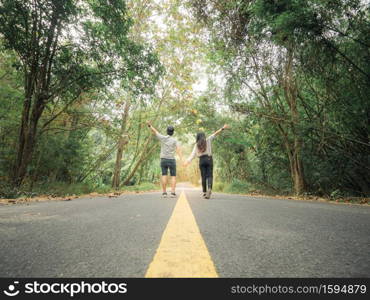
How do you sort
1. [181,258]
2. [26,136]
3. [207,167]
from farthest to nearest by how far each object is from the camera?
[26,136]
[207,167]
[181,258]

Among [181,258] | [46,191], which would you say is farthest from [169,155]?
[181,258]

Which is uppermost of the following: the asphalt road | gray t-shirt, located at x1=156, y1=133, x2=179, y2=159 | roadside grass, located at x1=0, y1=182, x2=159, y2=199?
gray t-shirt, located at x1=156, y1=133, x2=179, y2=159

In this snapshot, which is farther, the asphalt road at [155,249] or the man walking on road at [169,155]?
the man walking on road at [169,155]

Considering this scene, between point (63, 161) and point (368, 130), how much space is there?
11717mm

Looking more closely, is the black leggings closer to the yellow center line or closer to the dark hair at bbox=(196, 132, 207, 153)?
the dark hair at bbox=(196, 132, 207, 153)

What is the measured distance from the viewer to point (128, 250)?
54.0 inches

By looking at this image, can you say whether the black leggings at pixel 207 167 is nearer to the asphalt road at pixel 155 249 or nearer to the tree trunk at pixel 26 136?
the asphalt road at pixel 155 249

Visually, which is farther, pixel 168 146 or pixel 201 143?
pixel 168 146

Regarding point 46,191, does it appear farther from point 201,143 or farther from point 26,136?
point 201,143

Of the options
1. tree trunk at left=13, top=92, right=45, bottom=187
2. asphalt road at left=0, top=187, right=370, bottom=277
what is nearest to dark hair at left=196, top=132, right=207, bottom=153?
asphalt road at left=0, top=187, right=370, bottom=277

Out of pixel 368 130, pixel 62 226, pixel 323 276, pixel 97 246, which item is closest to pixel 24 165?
pixel 62 226

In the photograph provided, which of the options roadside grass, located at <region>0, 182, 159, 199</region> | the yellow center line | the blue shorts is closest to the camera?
the yellow center line

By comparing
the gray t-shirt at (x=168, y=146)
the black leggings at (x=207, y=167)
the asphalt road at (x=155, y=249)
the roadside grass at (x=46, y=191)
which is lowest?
the roadside grass at (x=46, y=191)

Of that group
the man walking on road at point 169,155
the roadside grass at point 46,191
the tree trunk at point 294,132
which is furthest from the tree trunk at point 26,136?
the tree trunk at point 294,132
